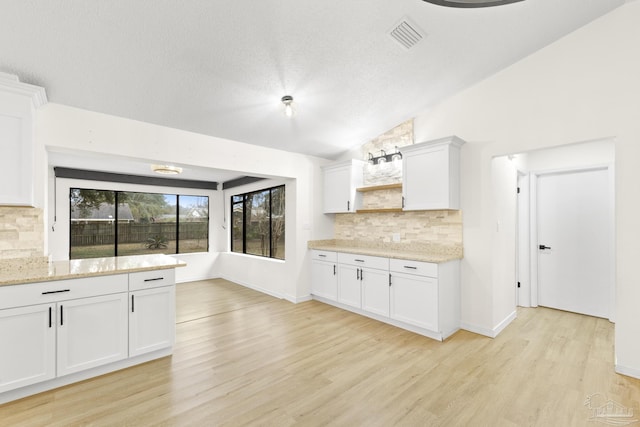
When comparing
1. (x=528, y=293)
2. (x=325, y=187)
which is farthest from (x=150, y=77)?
(x=528, y=293)

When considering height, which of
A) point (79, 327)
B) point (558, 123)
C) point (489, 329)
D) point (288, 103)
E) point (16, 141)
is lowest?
point (489, 329)

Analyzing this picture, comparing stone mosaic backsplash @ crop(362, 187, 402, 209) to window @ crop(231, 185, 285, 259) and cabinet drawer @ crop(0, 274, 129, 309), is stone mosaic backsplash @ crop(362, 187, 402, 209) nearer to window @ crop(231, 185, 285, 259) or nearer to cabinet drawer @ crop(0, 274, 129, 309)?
window @ crop(231, 185, 285, 259)

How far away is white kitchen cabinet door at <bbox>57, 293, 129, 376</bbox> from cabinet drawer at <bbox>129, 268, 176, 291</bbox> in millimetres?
126

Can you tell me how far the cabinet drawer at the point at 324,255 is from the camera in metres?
4.45

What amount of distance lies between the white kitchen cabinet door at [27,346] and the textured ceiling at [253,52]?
1963mm

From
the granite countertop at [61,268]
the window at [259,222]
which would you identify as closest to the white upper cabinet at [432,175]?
the window at [259,222]

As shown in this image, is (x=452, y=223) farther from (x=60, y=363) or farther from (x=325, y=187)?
(x=60, y=363)

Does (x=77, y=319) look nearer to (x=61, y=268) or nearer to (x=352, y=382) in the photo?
(x=61, y=268)

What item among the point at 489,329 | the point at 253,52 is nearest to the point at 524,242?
the point at 489,329

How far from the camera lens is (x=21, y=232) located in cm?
261

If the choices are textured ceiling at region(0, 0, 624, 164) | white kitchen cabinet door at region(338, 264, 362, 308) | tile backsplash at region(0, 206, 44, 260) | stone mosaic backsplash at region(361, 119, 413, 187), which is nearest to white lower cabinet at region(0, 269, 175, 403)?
tile backsplash at region(0, 206, 44, 260)

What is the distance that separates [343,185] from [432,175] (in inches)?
61.6

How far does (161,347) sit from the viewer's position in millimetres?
2781

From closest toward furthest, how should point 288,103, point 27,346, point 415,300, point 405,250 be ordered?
point 27,346 → point 288,103 → point 415,300 → point 405,250
